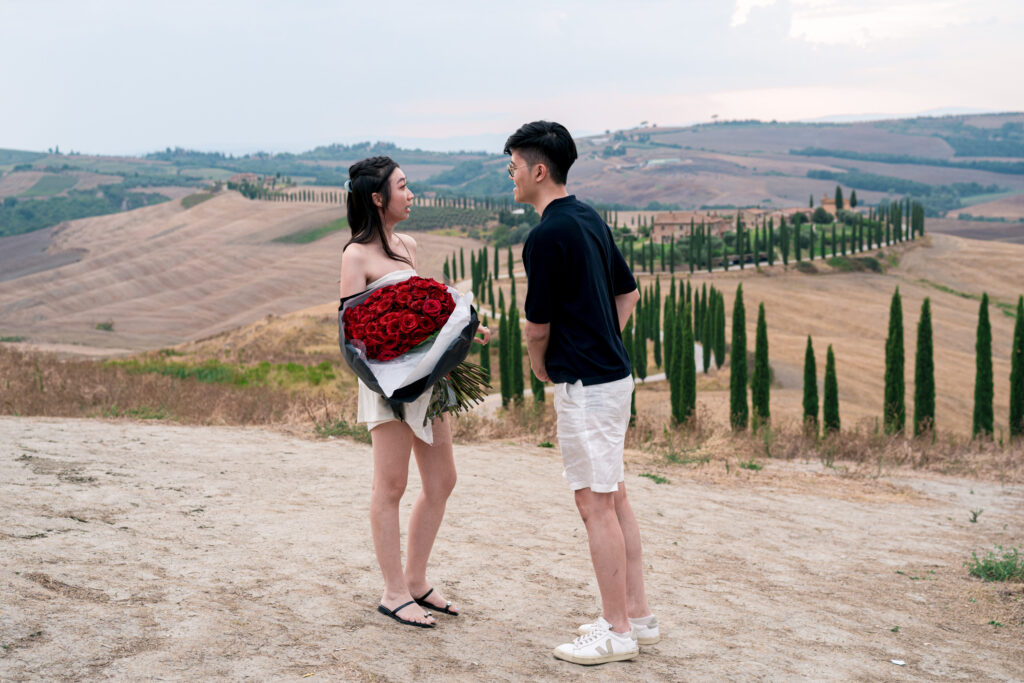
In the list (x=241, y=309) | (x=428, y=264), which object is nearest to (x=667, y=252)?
(x=428, y=264)

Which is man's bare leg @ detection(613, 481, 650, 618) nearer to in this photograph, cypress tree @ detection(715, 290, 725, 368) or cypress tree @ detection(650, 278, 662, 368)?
cypress tree @ detection(715, 290, 725, 368)

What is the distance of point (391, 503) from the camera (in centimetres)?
484

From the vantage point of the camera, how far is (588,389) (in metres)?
4.35

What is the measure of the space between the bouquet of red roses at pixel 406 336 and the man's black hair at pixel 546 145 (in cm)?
84

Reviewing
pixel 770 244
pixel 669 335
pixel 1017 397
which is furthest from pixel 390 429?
pixel 770 244

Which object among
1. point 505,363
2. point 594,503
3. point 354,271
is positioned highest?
point 354,271

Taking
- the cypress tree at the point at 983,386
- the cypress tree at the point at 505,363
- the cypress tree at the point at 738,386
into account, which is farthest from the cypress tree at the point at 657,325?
the cypress tree at the point at 983,386

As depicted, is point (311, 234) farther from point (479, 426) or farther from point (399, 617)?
point (399, 617)

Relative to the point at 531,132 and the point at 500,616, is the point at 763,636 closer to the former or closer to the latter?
the point at 500,616

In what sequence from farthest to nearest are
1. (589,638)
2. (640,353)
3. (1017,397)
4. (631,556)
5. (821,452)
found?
(640,353), (1017,397), (821,452), (631,556), (589,638)

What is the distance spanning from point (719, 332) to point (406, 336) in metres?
45.9

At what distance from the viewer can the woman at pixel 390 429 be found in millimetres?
4680

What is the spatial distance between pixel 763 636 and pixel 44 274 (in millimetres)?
125209

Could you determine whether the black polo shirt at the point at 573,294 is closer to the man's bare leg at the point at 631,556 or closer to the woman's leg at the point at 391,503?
the man's bare leg at the point at 631,556
